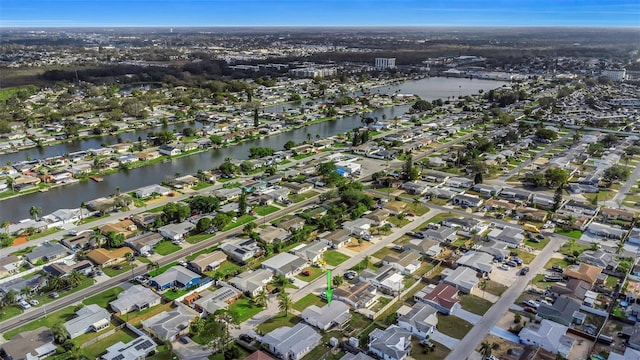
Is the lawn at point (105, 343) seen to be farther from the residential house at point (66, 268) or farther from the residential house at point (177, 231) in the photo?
the residential house at point (177, 231)

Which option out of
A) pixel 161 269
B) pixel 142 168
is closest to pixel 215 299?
pixel 161 269

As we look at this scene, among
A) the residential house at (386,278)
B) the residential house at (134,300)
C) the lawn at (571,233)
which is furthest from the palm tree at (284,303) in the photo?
the lawn at (571,233)

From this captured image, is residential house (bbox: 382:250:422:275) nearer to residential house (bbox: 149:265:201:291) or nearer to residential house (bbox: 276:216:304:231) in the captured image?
residential house (bbox: 276:216:304:231)

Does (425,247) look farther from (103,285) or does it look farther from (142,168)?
(142,168)

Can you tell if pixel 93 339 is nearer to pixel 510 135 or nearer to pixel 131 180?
pixel 131 180

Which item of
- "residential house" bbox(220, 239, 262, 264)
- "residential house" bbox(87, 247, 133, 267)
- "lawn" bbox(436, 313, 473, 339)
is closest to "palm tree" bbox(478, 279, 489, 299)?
"lawn" bbox(436, 313, 473, 339)
